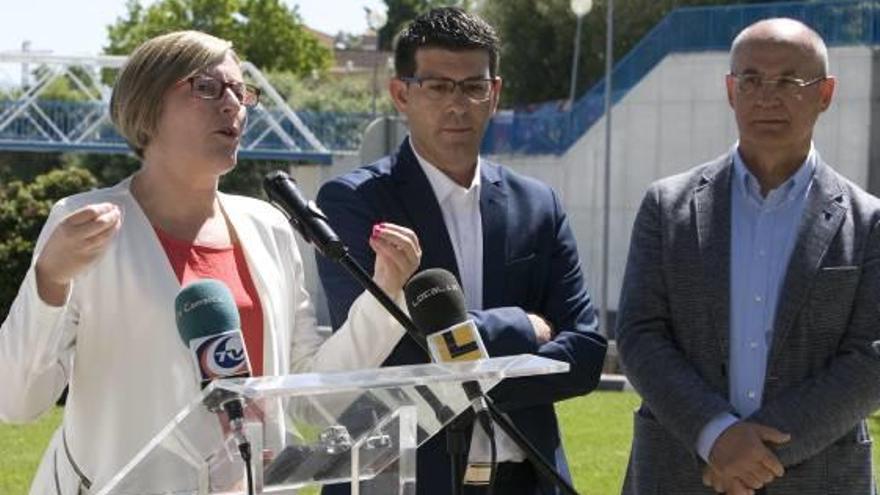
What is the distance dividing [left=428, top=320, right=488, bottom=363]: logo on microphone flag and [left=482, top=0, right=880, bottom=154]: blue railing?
2766cm

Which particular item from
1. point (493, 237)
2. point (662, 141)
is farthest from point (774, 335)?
point (662, 141)

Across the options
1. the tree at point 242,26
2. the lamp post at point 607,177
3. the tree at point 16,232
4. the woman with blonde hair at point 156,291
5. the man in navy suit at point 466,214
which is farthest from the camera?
the tree at point 242,26

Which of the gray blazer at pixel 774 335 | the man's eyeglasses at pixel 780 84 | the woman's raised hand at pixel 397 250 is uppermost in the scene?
the man's eyeglasses at pixel 780 84

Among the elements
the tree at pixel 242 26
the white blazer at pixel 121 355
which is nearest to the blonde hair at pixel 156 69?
the white blazer at pixel 121 355

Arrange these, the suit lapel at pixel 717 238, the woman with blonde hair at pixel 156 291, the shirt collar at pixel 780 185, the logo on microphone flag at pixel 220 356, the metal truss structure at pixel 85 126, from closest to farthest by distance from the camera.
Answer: the logo on microphone flag at pixel 220 356 → the woman with blonde hair at pixel 156 291 → the suit lapel at pixel 717 238 → the shirt collar at pixel 780 185 → the metal truss structure at pixel 85 126

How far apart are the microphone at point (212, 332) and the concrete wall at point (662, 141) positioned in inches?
1139

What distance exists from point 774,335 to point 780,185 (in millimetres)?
498

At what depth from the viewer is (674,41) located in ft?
115

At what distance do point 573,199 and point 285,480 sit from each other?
34.6 meters

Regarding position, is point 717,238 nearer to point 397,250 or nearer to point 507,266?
point 507,266

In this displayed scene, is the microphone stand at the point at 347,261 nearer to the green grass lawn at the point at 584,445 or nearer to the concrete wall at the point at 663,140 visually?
the green grass lawn at the point at 584,445

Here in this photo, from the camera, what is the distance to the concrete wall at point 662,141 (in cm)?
3309

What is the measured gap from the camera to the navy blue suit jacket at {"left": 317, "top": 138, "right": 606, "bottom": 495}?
4945 millimetres

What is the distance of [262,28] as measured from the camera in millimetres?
72062
